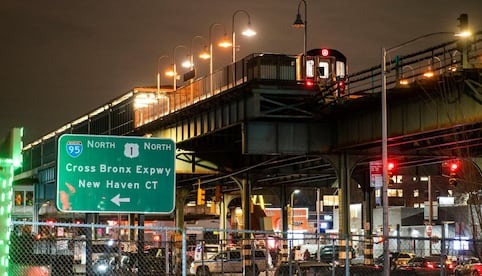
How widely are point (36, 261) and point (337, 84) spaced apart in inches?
610

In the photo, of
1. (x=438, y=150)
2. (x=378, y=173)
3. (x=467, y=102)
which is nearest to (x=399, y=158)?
(x=438, y=150)

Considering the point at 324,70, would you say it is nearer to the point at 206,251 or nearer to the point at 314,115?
the point at 314,115

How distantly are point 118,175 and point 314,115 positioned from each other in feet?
67.0

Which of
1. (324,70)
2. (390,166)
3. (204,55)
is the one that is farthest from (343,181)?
(204,55)

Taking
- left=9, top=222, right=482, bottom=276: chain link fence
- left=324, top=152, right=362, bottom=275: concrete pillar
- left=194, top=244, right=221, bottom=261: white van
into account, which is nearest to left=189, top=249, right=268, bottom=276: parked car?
left=9, top=222, right=482, bottom=276: chain link fence

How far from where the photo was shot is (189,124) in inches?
1806

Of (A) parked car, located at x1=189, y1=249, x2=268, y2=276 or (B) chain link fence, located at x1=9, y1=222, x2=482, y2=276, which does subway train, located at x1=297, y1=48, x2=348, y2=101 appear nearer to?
(B) chain link fence, located at x1=9, y1=222, x2=482, y2=276

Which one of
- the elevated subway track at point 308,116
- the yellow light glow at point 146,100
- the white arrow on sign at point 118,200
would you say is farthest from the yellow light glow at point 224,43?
the white arrow on sign at point 118,200

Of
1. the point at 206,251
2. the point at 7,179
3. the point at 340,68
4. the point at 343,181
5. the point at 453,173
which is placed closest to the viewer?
the point at 7,179

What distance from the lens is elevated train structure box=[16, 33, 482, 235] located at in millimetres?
29812

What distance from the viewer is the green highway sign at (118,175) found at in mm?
16781

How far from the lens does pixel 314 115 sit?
36.6 metres

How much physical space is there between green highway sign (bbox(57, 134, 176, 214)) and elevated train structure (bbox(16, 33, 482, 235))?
47.2ft

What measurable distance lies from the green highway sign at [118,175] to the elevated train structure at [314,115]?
1439cm
